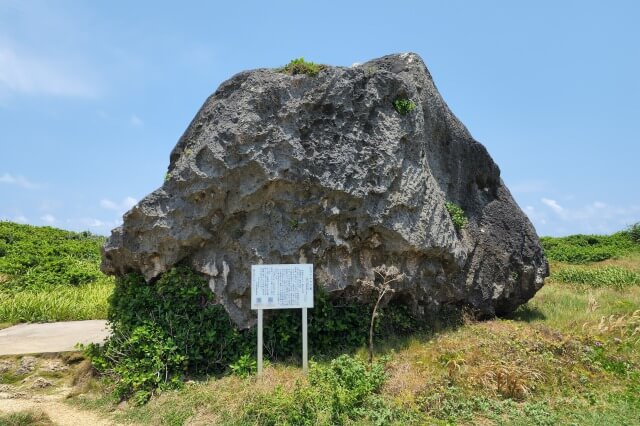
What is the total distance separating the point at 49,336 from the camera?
9.34m

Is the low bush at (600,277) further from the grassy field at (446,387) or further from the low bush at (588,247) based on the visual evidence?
the grassy field at (446,387)

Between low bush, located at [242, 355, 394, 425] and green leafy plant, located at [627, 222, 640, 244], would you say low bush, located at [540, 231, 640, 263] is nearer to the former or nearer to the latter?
green leafy plant, located at [627, 222, 640, 244]

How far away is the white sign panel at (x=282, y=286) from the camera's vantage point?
6.82m

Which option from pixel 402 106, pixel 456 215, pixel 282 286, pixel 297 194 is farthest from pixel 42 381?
pixel 456 215

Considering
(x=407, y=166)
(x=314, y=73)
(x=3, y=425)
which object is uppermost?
(x=314, y=73)

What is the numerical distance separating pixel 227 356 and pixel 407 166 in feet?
13.5

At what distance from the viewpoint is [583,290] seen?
517 inches

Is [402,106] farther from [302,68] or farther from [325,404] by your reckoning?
[325,404]

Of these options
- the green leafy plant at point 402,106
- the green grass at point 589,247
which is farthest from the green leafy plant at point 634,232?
the green leafy plant at point 402,106

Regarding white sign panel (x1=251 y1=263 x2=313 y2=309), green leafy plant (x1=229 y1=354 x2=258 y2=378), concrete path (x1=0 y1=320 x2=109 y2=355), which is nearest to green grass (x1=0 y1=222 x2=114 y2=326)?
concrete path (x1=0 y1=320 x2=109 y2=355)

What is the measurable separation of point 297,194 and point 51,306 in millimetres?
7554

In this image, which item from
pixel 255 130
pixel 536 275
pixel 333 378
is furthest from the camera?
pixel 536 275

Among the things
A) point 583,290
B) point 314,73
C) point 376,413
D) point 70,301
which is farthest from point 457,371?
point 70,301

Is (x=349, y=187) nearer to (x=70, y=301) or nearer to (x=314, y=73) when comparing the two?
(x=314, y=73)
